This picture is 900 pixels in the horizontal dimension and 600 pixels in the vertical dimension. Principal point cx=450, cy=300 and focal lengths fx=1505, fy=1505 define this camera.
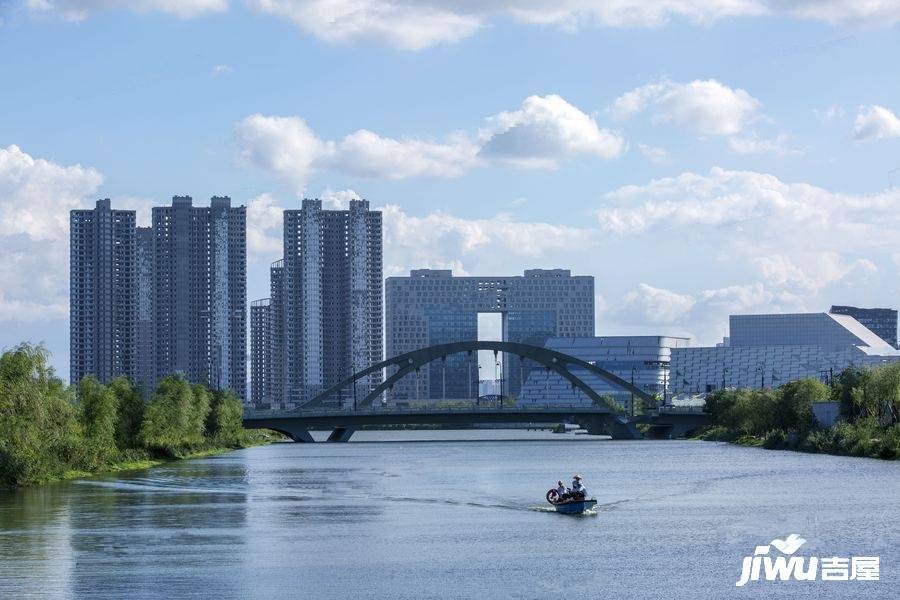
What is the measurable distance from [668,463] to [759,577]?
5246cm

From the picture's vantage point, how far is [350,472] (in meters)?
79.6

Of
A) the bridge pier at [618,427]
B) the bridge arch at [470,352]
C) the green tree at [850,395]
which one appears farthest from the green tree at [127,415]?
the bridge pier at [618,427]

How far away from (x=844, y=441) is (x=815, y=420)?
1423 centimetres

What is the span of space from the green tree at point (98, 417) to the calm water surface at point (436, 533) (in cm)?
385

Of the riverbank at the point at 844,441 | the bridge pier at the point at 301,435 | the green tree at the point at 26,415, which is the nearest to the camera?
the green tree at the point at 26,415

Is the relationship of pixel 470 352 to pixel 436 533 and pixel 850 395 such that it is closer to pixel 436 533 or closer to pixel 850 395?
pixel 850 395

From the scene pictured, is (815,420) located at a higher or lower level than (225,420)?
higher

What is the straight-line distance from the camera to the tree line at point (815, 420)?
8694cm

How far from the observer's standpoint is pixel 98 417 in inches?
3086

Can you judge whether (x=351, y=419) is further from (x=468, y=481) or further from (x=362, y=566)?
(x=362, y=566)

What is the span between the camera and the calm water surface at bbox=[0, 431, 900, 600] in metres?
31.9

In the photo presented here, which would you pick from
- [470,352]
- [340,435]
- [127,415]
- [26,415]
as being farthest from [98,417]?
[470,352]

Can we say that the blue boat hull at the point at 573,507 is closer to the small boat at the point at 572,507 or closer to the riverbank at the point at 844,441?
the small boat at the point at 572,507

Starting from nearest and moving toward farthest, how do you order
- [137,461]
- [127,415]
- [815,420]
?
[137,461], [127,415], [815,420]
